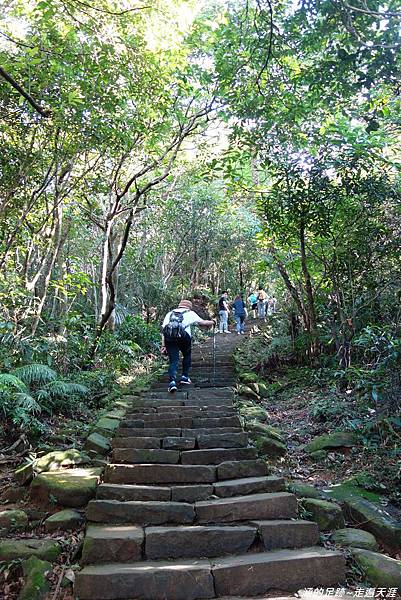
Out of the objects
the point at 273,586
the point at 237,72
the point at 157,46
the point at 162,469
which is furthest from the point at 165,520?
the point at 157,46

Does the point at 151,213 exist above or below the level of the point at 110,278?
above

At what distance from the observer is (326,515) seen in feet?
14.3

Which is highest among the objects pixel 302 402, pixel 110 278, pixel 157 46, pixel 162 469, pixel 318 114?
pixel 157 46

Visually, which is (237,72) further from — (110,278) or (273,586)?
(273,586)

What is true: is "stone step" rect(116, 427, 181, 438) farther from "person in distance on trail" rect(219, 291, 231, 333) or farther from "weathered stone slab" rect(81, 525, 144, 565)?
"person in distance on trail" rect(219, 291, 231, 333)

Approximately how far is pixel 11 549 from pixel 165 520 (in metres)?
1.36

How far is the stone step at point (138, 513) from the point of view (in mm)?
4203

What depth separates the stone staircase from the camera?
11.4 feet

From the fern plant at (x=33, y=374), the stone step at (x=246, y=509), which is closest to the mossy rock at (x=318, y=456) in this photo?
the stone step at (x=246, y=509)

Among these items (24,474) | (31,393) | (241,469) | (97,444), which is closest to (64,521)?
(24,474)

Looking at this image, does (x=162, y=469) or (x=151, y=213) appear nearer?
(x=162, y=469)

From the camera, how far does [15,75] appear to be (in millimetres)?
7191

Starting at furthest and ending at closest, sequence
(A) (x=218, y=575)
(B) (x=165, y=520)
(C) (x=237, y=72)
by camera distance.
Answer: (C) (x=237, y=72) < (B) (x=165, y=520) < (A) (x=218, y=575)

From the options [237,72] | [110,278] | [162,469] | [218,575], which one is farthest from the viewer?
[110,278]
